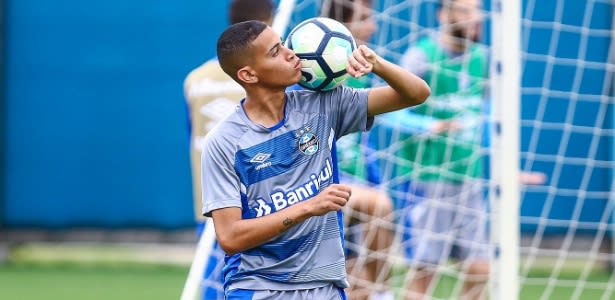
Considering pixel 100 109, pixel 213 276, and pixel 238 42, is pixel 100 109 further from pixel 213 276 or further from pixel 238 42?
pixel 238 42

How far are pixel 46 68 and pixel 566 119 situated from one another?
4.14 m

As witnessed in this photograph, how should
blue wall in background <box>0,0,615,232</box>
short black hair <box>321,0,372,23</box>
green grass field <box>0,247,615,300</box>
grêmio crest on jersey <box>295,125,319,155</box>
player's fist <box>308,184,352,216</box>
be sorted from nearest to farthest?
player's fist <box>308,184,352,216</box> → grêmio crest on jersey <box>295,125,319,155</box> → short black hair <box>321,0,372,23</box> → green grass field <box>0,247,615,300</box> → blue wall in background <box>0,0,615,232</box>

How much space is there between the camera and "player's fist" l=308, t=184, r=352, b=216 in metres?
3.61

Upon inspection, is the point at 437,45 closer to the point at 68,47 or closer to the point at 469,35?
the point at 469,35

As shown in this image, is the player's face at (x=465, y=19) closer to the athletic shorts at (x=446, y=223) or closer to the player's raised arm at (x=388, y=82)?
the athletic shorts at (x=446, y=223)

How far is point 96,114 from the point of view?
9.88m

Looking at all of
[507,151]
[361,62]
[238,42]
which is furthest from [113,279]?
[361,62]

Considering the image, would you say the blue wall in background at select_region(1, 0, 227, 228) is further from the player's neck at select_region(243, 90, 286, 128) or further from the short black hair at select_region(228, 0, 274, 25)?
the player's neck at select_region(243, 90, 286, 128)

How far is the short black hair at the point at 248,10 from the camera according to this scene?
547 centimetres

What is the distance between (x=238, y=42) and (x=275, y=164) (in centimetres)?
40

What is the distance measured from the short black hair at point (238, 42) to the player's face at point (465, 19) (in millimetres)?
2807

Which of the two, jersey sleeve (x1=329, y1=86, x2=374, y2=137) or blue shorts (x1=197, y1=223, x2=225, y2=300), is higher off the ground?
jersey sleeve (x1=329, y1=86, x2=374, y2=137)

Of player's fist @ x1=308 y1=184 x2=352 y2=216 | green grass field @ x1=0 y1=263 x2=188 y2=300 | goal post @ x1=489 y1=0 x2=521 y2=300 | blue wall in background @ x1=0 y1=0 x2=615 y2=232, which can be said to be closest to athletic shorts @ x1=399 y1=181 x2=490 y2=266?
goal post @ x1=489 y1=0 x2=521 y2=300

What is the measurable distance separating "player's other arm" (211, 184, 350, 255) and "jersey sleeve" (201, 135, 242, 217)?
0.03 m
